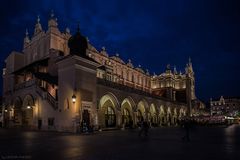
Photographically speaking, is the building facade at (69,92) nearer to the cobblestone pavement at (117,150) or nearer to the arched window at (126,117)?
the arched window at (126,117)

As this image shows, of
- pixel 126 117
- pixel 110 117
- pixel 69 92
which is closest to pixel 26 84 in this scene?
pixel 69 92

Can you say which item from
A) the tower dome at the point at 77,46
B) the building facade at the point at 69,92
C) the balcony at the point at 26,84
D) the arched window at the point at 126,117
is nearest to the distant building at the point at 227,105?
the building facade at the point at 69,92

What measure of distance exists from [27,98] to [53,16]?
18960 mm

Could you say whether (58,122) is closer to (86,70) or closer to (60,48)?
(86,70)

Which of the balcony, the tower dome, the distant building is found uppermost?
the tower dome

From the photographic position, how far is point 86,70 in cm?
3269

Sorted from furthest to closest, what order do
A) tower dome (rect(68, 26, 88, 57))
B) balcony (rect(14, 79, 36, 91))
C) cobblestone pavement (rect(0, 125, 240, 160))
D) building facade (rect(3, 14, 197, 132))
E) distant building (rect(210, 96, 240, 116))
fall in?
distant building (rect(210, 96, 240, 116)) < balcony (rect(14, 79, 36, 91)) < tower dome (rect(68, 26, 88, 57)) < building facade (rect(3, 14, 197, 132)) < cobblestone pavement (rect(0, 125, 240, 160))

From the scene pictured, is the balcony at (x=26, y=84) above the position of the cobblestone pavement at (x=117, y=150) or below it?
above

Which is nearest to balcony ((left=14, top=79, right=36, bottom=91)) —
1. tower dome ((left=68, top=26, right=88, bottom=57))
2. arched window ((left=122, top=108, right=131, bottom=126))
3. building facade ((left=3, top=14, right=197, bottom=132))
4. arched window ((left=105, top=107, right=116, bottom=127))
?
building facade ((left=3, top=14, right=197, bottom=132))

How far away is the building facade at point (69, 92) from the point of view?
103ft

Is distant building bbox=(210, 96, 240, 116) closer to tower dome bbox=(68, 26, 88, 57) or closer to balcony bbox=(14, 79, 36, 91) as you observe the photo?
balcony bbox=(14, 79, 36, 91)

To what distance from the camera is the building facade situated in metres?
31.5

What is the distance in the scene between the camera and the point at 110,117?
1622 inches

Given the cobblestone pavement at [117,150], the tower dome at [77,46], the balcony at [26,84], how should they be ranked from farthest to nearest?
1. the balcony at [26,84]
2. the tower dome at [77,46]
3. the cobblestone pavement at [117,150]
